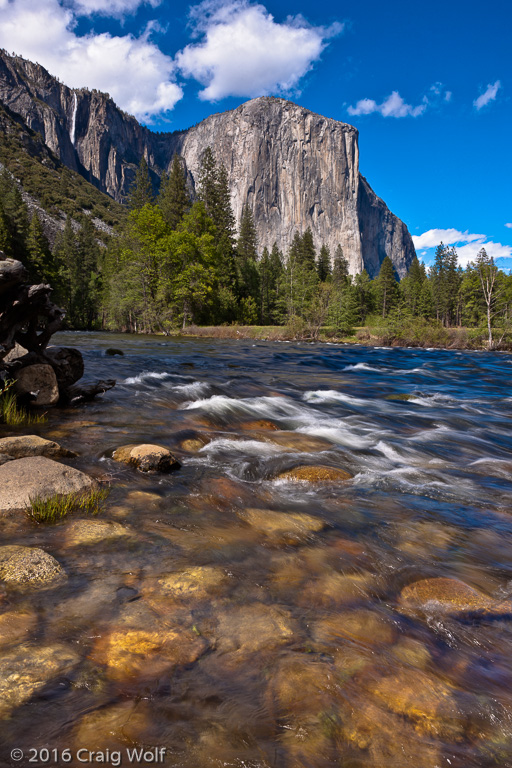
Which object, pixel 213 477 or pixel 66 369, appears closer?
pixel 213 477

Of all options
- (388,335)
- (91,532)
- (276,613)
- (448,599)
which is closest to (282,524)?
(276,613)

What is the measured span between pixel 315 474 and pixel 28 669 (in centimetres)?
393

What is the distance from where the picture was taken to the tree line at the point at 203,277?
35812mm

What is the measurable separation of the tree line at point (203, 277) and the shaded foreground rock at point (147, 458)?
30.9 metres

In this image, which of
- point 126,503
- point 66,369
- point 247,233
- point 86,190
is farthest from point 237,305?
point 86,190

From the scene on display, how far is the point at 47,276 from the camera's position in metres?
57.0

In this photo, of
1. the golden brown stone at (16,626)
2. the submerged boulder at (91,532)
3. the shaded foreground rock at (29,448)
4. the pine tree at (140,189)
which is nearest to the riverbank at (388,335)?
the pine tree at (140,189)

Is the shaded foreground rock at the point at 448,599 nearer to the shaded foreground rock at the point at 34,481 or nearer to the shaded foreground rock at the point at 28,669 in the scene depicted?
the shaded foreground rock at the point at 28,669

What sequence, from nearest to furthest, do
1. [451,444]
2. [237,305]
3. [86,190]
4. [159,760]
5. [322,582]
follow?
[159,760], [322,582], [451,444], [237,305], [86,190]

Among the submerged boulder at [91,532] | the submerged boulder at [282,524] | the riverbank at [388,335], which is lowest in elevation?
the submerged boulder at [282,524]

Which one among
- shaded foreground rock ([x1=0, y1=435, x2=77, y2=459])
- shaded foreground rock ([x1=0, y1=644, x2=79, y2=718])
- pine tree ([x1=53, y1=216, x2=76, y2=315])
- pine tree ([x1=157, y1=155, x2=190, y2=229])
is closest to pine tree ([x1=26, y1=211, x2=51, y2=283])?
pine tree ([x1=53, y1=216, x2=76, y2=315])

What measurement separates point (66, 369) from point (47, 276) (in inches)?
2302

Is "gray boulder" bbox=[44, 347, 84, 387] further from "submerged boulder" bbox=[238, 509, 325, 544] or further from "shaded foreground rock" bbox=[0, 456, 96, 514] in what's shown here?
"submerged boulder" bbox=[238, 509, 325, 544]

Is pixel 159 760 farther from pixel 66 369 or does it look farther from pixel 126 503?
pixel 66 369
